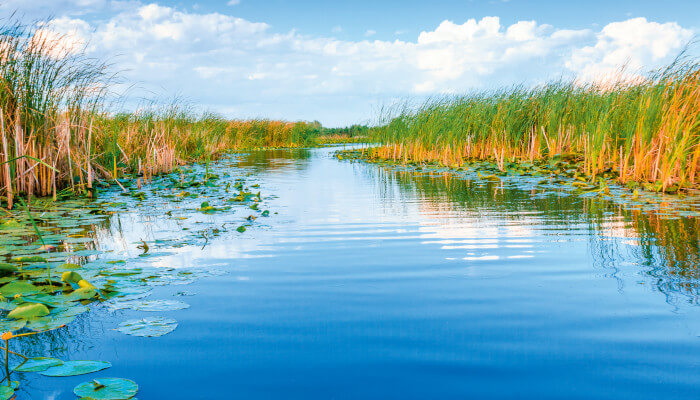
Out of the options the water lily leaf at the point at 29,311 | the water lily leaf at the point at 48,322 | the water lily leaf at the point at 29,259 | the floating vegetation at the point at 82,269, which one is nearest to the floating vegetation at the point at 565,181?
the floating vegetation at the point at 82,269

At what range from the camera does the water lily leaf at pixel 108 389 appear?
6.11ft

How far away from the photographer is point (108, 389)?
1910mm

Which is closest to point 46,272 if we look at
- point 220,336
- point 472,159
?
point 220,336

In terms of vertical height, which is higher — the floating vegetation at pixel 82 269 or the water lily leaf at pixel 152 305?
the floating vegetation at pixel 82 269

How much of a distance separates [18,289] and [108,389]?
1554 millimetres

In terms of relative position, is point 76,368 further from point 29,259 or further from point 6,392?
point 29,259

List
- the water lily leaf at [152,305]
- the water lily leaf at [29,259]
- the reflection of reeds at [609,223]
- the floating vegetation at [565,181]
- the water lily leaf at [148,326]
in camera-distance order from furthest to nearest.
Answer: the floating vegetation at [565,181] < the water lily leaf at [29,259] < the reflection of reeds at [609,223] < the water lily leaf at [152,305] < the water lily leaf at [148,326]

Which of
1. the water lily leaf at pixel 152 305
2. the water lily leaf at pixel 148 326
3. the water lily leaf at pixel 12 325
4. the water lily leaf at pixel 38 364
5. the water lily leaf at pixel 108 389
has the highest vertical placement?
the water lily leaf at pixel 12 325

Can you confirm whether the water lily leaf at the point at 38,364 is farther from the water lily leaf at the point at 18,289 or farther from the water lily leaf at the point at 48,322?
the water lily leaf at the point at 18,289

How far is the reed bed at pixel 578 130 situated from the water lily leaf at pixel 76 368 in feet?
25.0

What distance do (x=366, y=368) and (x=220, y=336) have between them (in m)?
0.78

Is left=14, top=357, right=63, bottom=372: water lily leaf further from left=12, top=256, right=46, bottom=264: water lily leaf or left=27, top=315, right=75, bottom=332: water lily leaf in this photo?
left=12, top=256, right=46, bottom=264: water lily leaf

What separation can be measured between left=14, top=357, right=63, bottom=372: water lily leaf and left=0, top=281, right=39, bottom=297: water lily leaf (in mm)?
1019

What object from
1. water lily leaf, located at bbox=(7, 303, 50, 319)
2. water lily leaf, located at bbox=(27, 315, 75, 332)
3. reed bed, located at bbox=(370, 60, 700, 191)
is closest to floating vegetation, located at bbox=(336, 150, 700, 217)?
reed bed, located at bbox=(370, 60, 700, 191)
